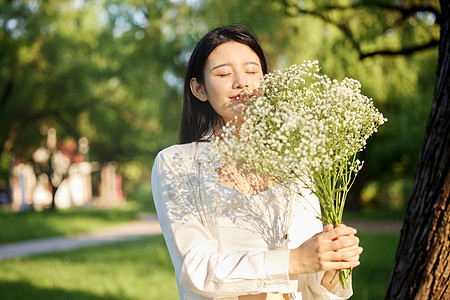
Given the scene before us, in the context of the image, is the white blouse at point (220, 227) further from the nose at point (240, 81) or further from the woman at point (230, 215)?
the nose at point (240, 81)

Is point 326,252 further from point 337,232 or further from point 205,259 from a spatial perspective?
point 205,259

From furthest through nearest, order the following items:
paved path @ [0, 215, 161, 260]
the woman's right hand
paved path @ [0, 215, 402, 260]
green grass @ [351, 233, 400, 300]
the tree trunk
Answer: paved path @ [0, 215, 402, 260] < paved path @ [0, 215, 161, 260] < green grass @ [351, 233, 400, 300] < the tree trunk < the woman's right hand

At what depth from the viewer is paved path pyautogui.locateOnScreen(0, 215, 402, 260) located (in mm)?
13250

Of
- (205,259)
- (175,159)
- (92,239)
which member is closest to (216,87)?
(175,159)

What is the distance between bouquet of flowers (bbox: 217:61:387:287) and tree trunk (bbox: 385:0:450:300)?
0.99 meters

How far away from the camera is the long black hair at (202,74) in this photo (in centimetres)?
206

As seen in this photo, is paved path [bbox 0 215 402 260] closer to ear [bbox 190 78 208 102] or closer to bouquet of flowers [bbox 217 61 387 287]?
ear [bbox 190 78 208 102]

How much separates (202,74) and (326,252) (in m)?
0.89

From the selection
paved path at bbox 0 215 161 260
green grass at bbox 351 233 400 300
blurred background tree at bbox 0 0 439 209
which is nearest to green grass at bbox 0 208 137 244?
paved path at bbox 0 215 161 260

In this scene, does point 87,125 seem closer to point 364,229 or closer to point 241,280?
point 364,229

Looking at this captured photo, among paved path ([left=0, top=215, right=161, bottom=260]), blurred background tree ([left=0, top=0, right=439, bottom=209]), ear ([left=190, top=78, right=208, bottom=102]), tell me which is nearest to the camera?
ear ([left=190, top=78, right=208, bottom=102])

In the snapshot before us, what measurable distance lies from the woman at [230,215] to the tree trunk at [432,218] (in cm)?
92

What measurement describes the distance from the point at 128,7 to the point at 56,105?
678 centimetres

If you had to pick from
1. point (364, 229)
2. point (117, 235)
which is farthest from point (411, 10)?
point (117, 235)
